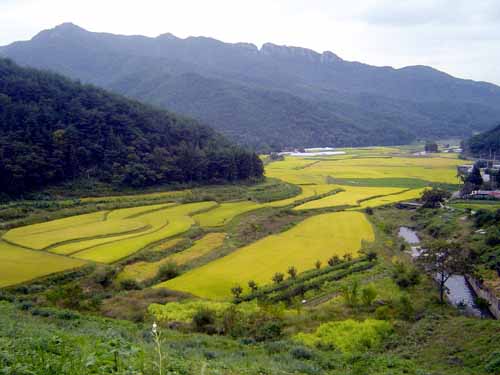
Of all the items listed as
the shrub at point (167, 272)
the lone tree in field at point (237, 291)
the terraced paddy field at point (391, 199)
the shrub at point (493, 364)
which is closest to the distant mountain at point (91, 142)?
the terraced paddy field at point (391, 199)

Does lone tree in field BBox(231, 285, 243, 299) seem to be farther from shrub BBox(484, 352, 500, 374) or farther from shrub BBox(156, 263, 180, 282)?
shrub BBox(484, 352, 500, 374)

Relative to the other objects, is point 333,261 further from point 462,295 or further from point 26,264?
point 26,264

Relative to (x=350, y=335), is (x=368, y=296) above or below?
above

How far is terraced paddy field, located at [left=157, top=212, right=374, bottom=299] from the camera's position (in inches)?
877


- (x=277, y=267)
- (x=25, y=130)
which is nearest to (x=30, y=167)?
(x=25, y=130)

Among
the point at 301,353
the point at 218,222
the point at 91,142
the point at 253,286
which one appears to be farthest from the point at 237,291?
the point at 91,142

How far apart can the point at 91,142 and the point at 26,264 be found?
2813 centimetres

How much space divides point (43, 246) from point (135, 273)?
690 cm

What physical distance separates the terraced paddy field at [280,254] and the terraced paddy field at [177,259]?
1690mm

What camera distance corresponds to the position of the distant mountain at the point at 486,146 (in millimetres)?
83438

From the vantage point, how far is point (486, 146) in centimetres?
8600

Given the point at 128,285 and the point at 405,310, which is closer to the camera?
the point at 405,310

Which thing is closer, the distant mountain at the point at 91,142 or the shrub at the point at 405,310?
the shrub at the point at 405,310

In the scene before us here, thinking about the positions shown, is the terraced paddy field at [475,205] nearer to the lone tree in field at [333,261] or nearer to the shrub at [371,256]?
the shrub at [371,256]
